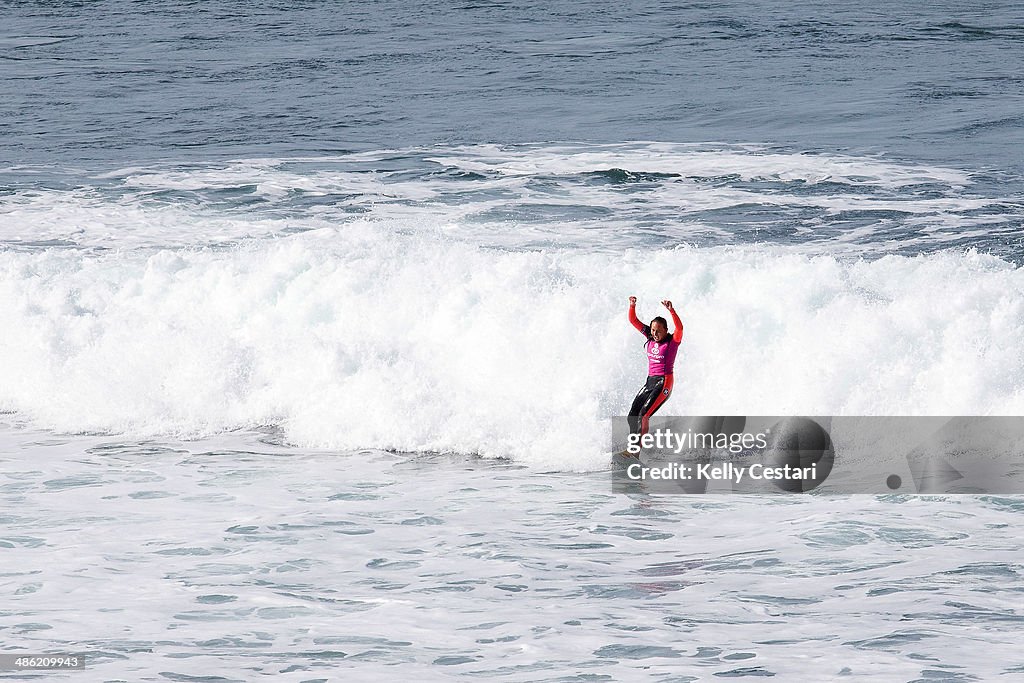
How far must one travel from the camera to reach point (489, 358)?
561 inches

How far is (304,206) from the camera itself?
67.0ft

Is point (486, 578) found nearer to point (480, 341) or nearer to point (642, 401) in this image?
point (642, 401)

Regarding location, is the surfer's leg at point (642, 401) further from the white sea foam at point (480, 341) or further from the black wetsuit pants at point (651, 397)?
the white sea foam at point (480, 341)

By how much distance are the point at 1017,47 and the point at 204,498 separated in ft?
87.1

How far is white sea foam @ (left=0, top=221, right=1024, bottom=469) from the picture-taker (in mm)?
13172

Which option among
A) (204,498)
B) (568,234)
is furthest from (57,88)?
(204,498)

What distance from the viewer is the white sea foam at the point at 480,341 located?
13172 mm

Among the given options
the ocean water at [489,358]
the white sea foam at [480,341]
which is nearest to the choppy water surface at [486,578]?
the ocean water at [489,358]
